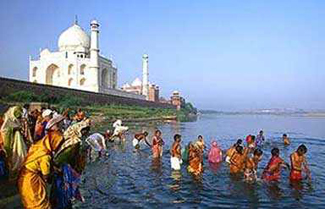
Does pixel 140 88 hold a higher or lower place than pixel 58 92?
higher

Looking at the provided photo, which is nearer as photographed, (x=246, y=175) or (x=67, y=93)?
(x=246, y=175)

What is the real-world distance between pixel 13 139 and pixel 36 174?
202 cm

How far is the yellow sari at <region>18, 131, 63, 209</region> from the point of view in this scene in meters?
4.36

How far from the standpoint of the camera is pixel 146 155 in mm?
15141

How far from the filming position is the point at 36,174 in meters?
4.38

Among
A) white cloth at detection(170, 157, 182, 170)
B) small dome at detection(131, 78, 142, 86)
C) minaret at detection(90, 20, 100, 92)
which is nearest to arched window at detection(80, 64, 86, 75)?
minaret at detection(90, 20, 100, 92)

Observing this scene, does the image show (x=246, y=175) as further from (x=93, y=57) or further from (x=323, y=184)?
(x=93, y=57)

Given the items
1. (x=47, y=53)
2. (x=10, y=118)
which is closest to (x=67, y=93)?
(x=47, y=53)

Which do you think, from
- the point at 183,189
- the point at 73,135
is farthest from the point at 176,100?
the point at 73,135

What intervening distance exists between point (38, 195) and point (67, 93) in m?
36.4

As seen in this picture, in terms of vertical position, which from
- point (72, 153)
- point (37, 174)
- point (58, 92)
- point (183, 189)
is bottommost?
point (183, 189)

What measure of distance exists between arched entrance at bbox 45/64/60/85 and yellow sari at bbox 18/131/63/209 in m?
57.0

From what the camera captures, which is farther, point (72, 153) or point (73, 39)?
point (73, 39)

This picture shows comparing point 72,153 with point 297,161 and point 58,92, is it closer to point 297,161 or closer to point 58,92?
point 297,161
